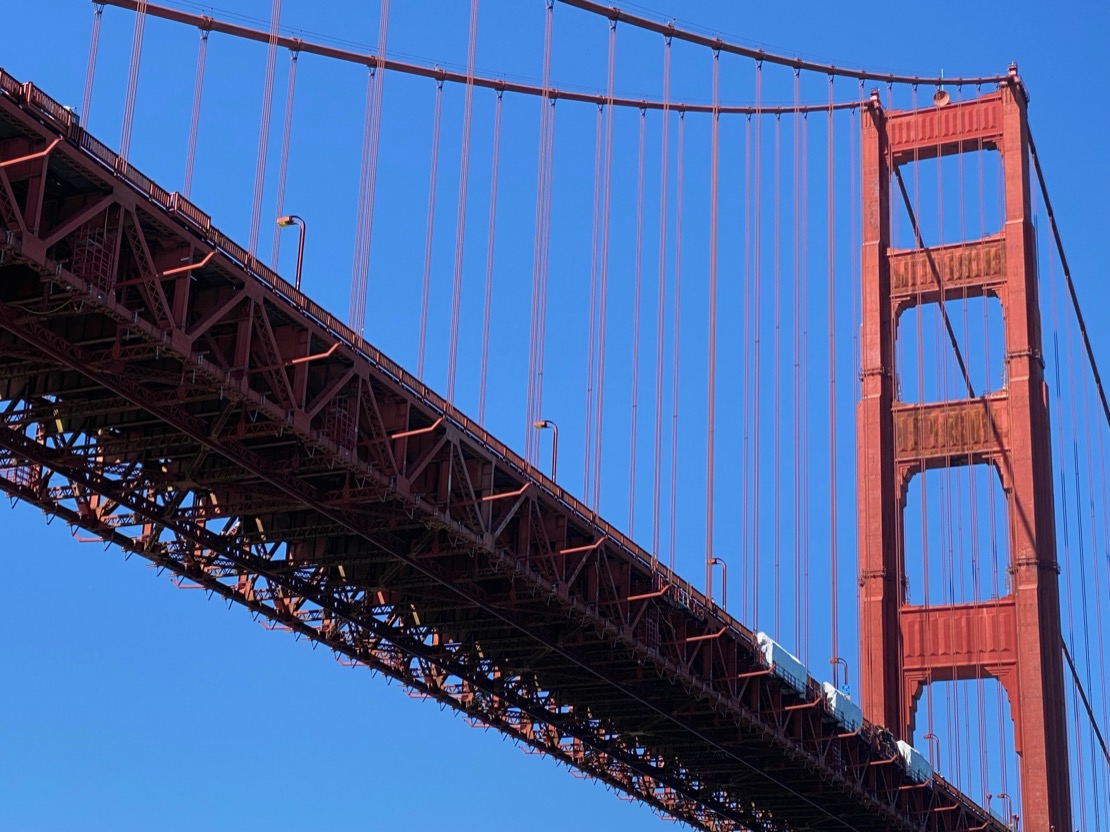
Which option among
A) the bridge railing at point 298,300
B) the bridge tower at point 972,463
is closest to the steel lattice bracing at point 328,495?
the bridge railing at point 298,300

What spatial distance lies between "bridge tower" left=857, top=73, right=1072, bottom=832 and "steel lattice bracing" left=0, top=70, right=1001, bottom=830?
324 inches

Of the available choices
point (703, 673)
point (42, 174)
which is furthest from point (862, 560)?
point (42, 174)

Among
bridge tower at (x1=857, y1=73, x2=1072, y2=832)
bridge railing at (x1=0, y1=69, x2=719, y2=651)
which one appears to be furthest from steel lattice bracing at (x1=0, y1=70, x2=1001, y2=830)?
bridge tower at (x1=857, y1=73, x2=1072, y2=832)

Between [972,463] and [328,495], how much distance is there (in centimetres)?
3669

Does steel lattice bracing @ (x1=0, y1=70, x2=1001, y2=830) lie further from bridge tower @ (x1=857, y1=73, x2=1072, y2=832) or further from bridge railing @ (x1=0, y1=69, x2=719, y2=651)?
bridge tower @ (x1=857, y1=73, x2=1072, y2=832)

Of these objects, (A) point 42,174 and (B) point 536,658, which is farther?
(B) point 536,658

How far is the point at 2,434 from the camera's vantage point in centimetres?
3644

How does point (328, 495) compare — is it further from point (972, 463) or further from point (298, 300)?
point (972, 463)

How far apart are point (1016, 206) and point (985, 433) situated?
7.86 m

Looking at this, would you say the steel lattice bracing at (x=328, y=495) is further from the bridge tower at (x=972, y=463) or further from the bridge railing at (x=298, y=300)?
the bridge tower at (x=972, y=463)

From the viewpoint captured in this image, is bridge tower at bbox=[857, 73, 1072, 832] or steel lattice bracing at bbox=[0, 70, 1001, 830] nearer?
steel lattice bracing at bbox=[0, 70, 1001, 830]

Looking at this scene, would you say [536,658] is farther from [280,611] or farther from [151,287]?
[151,287]

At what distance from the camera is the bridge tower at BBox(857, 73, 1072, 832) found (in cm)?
6781

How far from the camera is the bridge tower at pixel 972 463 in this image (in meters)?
67.8
